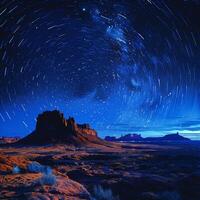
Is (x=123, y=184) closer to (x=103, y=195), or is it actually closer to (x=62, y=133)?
(x=103, y=195)

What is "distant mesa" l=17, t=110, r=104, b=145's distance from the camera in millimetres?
109562

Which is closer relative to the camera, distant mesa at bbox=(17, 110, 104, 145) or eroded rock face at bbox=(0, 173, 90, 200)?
eroded rock face at bbox=(0, 173, 90, 200)

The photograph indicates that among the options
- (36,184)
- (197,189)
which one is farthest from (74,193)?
(197,189)

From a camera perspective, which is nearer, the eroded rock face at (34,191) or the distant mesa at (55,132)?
the eroded rock face at (34,191)

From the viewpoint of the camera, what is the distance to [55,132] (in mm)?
116875

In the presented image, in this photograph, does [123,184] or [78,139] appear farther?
[78,139]

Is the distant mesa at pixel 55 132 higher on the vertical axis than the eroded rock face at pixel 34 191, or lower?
higher

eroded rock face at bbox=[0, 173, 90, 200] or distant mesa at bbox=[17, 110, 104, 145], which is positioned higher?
distant mesa at bbox=[17, 110, 104, 145]

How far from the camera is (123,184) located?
18.5m

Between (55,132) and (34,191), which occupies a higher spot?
(55,132)

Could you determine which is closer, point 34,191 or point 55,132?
point 34,191

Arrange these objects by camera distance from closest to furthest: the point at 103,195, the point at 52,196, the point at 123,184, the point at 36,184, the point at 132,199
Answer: the point at 52,196 → the point at 36,184 → the point at 103,195 → the point at 132,199 → the point at 123,184

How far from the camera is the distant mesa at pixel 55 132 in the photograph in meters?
110

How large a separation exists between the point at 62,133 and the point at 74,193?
105 m
